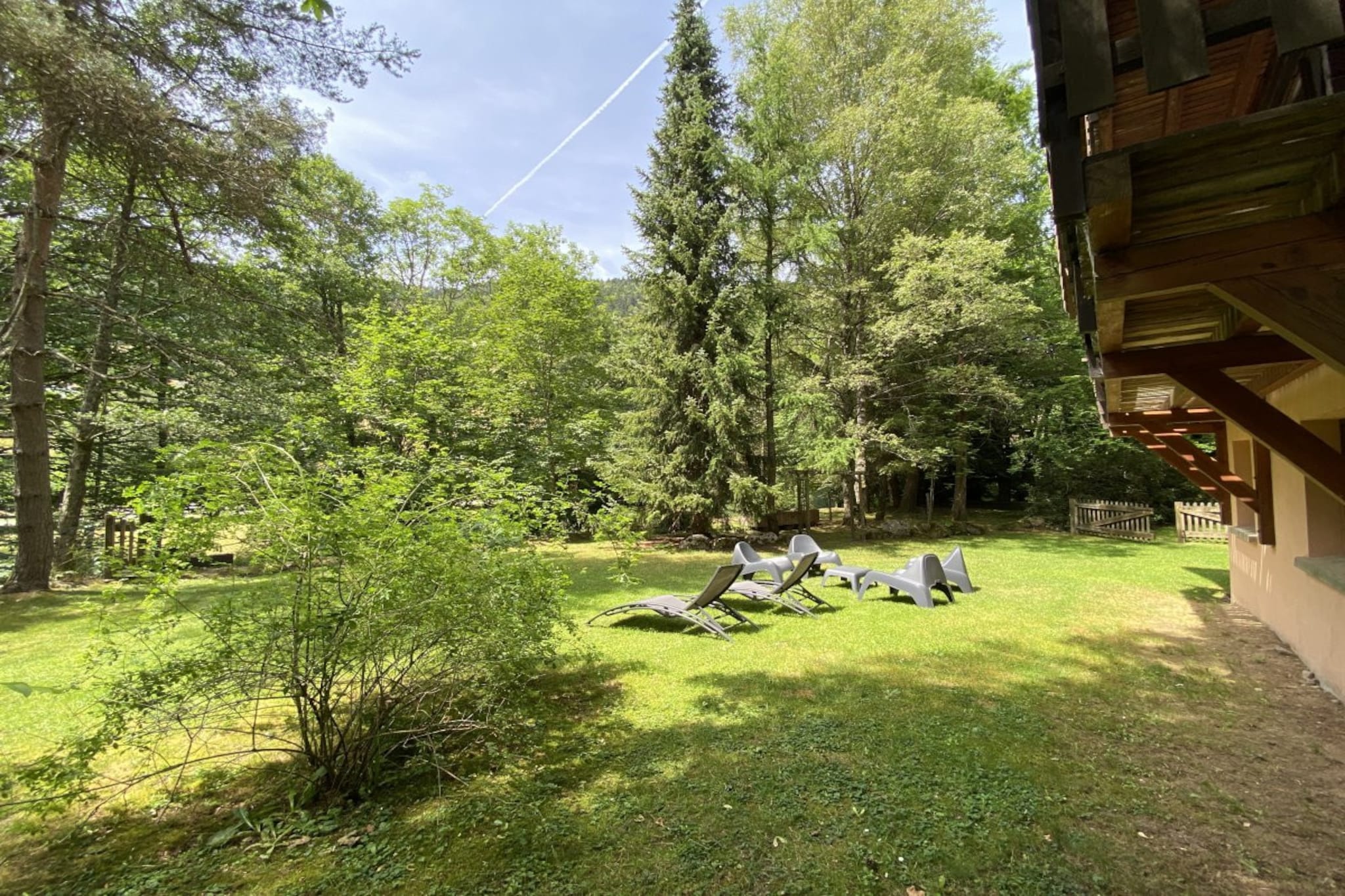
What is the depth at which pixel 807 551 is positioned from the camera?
33.3 feet

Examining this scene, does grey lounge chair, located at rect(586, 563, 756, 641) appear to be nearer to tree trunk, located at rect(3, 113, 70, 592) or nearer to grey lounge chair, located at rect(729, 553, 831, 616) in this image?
grey lounge chair, located at rect(729, 553, 831, 616)

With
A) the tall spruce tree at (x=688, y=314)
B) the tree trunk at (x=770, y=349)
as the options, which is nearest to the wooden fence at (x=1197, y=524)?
the tree trunk at (x=770, y=349)

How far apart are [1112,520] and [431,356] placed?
18.4m

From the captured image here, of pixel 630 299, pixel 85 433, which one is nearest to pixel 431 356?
pixel 85 433

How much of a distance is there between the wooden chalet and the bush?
3.20m

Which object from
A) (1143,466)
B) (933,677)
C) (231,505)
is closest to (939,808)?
(933,677)

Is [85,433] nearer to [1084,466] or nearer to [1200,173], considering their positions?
[1200,173]

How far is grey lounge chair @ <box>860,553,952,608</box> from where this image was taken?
729 centimetres

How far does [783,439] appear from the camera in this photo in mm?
15820

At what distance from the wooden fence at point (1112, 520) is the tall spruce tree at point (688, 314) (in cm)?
1002

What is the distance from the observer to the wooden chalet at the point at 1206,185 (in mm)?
1202

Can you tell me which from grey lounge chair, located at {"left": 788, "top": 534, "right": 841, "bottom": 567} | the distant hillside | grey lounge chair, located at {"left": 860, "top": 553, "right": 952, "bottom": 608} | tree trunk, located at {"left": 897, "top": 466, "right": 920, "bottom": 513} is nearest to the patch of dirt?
grey lounge chair, located at {"left": 860, "top": 553, "right": 952, "bottom": 608}

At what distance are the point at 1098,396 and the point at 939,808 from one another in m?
4.11

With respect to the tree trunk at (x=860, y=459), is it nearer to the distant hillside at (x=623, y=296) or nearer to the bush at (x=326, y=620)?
the distant hillside at (x=623, y=296)
